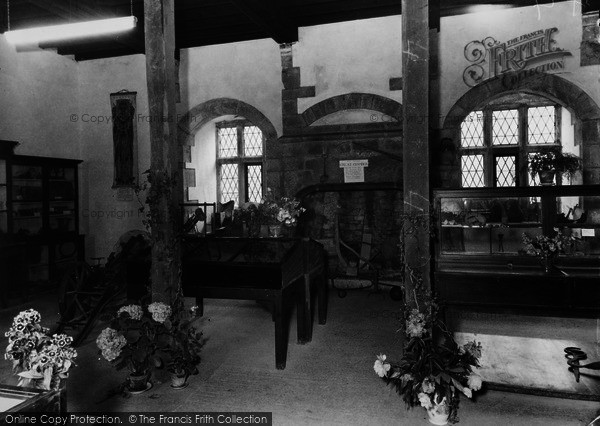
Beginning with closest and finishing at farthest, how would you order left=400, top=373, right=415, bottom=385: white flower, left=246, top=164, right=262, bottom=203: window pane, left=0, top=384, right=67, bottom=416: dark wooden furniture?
left=0, top=384, right=67, bottom=416: dark wooden furniture, left=400, top=373, right=415, bottom=385: white flower, left=246, top=164, right=262, bottom=203: window pane

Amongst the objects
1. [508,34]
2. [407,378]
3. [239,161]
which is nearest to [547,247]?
[407,378]

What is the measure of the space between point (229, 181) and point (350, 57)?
3.78m

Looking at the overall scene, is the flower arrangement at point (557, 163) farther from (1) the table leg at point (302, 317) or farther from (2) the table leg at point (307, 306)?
(1) the table leg at point (302, 317)

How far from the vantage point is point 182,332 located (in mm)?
3830

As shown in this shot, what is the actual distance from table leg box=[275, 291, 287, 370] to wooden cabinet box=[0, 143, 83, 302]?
404 cm

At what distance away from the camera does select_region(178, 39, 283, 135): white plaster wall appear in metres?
7.91

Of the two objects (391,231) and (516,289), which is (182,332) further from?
(391,231)

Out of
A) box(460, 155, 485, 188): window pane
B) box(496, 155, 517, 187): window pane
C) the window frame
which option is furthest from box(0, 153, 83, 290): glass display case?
box(496, 155, 517, 187): window pane

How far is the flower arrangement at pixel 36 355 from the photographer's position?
2.00 m

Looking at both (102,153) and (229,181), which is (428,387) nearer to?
(229,181)

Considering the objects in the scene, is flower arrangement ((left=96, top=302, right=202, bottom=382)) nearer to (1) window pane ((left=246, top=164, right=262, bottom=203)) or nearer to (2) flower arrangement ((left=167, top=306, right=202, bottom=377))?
(2) flower arrangement ((left=167, top=306, right=202, bottom=377))

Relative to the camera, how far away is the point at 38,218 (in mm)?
7605

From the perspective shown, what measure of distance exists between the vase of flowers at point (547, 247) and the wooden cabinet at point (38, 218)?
6035mm

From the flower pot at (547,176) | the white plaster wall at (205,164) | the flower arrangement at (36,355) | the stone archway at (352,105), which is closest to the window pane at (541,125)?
the flower pot at (547,176)
